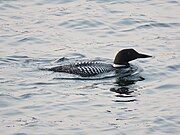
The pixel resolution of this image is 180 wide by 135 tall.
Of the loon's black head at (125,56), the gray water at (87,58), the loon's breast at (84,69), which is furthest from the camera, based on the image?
the loon's black head at (125,56)

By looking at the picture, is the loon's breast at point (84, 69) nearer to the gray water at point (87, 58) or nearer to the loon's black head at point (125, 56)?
the gray water at point (87, 58)

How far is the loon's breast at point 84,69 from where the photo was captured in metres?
14.1

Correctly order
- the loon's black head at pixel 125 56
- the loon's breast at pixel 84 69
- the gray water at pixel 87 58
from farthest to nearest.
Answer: the loon's black head at pixel 125 56 → the loon's breast at pixel 84 69 → the gray water at pixel 87 58

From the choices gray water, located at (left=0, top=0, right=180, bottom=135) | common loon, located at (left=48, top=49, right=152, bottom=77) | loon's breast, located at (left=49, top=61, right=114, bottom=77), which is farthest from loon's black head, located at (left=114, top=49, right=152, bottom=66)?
loon's breast, located at (left=49, top=61, right=114, bottom=77)

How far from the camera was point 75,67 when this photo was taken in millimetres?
14203

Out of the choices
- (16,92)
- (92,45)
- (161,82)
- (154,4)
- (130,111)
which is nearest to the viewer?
(130,111)

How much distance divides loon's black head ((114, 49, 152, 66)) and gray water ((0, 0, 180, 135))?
20 cm

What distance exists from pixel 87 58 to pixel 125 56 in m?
0.75

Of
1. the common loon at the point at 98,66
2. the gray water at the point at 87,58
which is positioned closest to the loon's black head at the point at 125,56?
the common loon at the point at 98,66

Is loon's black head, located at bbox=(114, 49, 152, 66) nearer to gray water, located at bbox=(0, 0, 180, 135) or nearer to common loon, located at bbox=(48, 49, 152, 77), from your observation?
common loon, located at bbox=(48, 49, 152, 77)

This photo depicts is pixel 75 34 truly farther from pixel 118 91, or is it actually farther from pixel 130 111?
pixel 130 111

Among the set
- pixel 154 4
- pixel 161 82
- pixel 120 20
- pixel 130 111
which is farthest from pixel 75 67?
pixel 154 4

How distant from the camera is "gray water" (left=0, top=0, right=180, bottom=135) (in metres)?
11.1

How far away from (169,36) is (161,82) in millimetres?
3240
